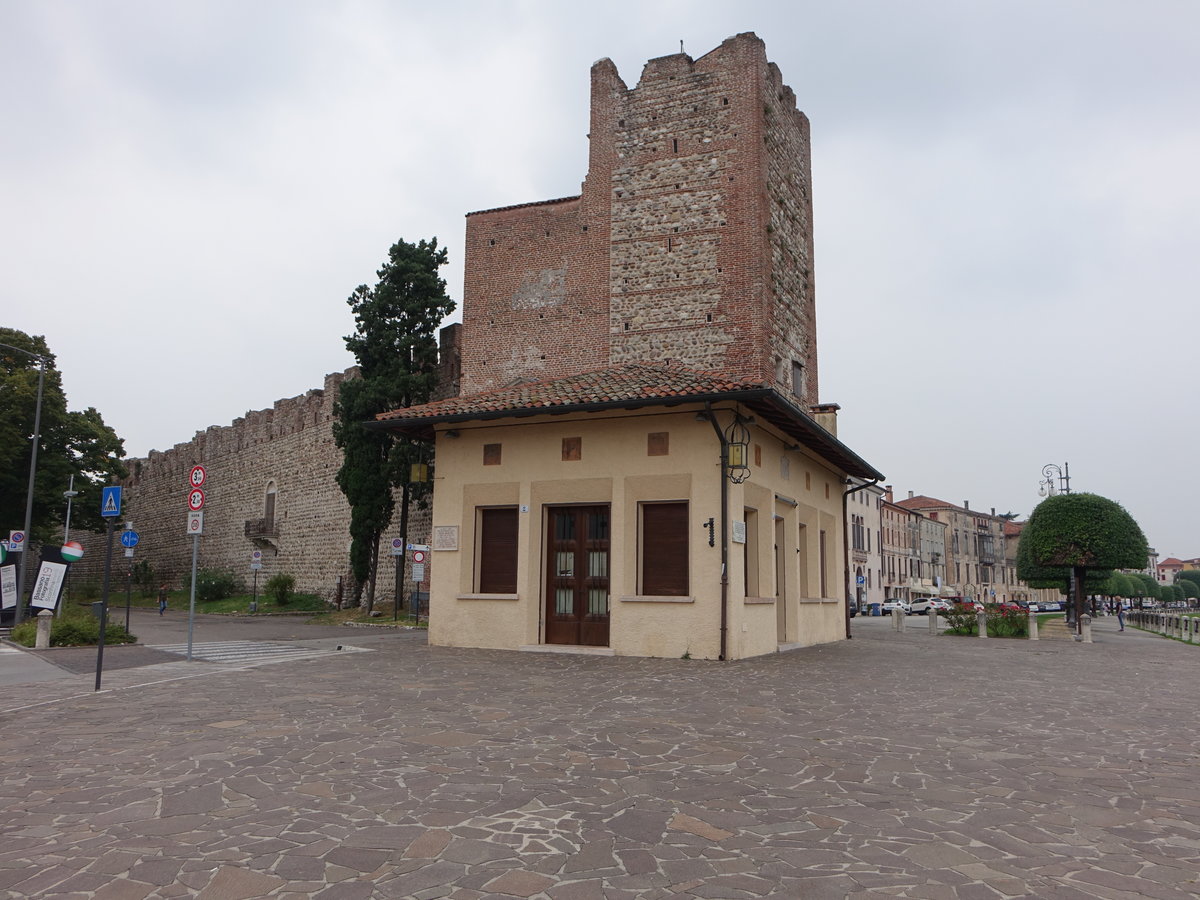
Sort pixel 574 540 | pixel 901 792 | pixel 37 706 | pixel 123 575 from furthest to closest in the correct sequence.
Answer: pixel 123 575 → pixel 574 540 → pixel 37 706 → pixel 901 792

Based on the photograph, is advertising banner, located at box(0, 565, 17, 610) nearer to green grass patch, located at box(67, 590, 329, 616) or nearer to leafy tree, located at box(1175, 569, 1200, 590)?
green grass patch, located at box(67, 590, 329, 616)

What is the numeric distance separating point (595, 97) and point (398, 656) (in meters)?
17.4

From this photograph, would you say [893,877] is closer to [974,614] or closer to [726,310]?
[726,310]

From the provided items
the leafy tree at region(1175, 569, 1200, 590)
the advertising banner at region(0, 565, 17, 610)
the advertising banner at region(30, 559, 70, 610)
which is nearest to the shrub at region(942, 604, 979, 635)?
the advertising banner at region(30, 559, 70, 610)

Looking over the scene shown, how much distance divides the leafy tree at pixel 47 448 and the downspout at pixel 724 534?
32828 mm

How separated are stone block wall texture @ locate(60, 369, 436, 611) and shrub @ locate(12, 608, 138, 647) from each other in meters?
12.5

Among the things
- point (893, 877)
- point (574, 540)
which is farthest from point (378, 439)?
point (893, 877)

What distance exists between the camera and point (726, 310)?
71.2ft

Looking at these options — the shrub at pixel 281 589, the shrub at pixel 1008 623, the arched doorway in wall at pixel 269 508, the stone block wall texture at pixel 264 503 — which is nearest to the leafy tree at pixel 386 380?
the stone block wall texture at pixel 264 503

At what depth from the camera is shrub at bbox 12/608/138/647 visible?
52.1 feet

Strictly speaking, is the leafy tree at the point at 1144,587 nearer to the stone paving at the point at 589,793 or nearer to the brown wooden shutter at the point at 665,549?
the brown wooden shutter at the point at 665,549

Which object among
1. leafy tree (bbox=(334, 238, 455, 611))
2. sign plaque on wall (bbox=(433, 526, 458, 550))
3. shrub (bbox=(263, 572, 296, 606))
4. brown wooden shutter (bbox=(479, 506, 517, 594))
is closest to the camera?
brown wooden shutter (bbox=(479, 506, 517, 594))

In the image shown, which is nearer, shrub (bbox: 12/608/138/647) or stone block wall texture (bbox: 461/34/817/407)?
shrub (bbox: 12/608/138/647)

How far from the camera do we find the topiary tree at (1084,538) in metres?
31.3
